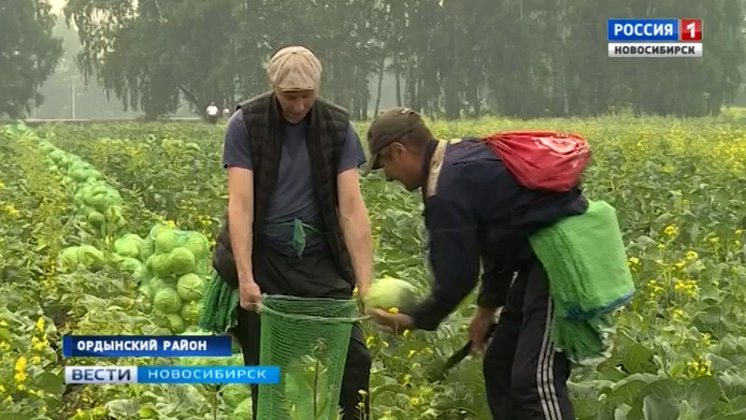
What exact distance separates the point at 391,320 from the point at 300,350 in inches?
10.7

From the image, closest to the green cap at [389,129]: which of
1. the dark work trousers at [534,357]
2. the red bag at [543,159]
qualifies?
the red bag at [543,159]

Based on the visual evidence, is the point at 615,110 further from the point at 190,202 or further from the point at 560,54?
the point at 190,202

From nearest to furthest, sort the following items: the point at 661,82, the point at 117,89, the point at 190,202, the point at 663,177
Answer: the point at 190,202 < the point at 663,177 < the point at 661,82 < the point at 117,89

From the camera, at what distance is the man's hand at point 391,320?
3.27 m

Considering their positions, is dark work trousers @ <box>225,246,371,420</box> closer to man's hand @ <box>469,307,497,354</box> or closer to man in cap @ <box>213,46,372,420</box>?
man in cap @ <box>213,46,372,420</box>

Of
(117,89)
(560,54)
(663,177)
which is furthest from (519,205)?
(117,89)

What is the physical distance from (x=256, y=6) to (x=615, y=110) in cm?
2075

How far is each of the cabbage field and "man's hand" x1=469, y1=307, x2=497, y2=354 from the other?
0.29 metres

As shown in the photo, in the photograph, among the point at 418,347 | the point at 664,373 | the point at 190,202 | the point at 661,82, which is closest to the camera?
the point at 664,373

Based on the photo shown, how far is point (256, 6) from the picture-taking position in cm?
4053
